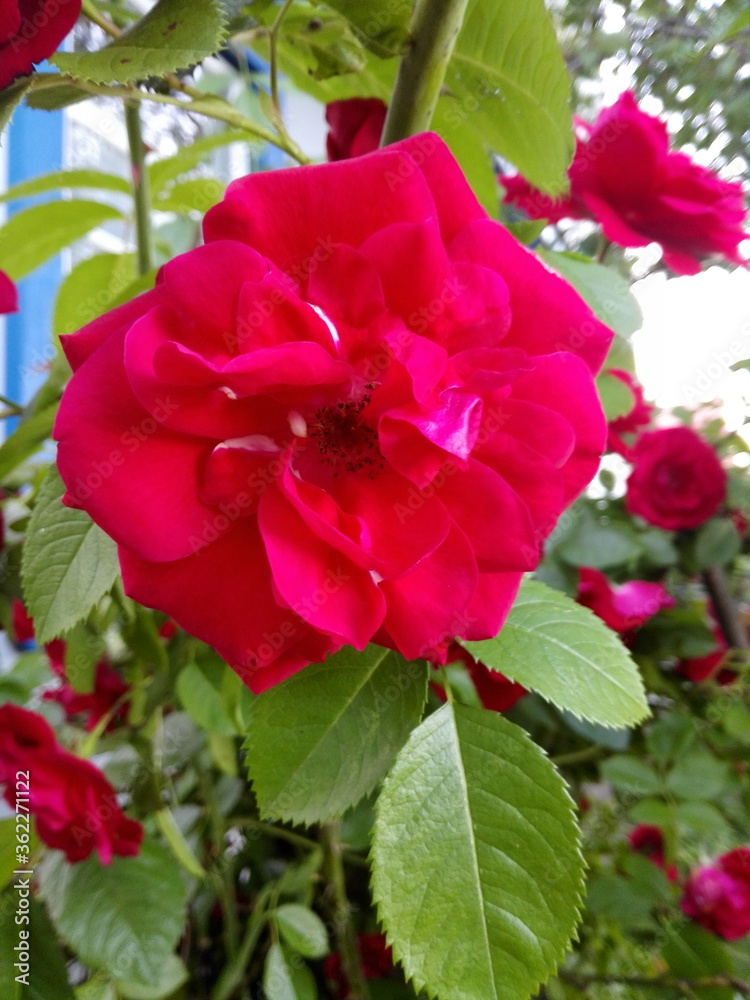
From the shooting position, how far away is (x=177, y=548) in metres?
0.25

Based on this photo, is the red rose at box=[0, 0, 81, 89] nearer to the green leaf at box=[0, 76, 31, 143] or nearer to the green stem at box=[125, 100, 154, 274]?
the green leaf at box=[0, 76, 31, 143]

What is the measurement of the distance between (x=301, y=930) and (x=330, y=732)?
29 centimetres

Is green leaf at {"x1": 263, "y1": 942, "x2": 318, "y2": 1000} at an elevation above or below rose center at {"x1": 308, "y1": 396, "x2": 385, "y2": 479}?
below

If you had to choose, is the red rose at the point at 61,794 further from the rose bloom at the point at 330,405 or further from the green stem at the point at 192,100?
the green stem at the point at 192,100

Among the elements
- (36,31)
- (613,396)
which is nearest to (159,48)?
(36,31)

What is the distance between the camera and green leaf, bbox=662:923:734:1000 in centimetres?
62

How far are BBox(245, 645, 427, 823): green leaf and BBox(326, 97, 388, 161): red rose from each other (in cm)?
27

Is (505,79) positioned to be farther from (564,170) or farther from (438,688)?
(438,688)

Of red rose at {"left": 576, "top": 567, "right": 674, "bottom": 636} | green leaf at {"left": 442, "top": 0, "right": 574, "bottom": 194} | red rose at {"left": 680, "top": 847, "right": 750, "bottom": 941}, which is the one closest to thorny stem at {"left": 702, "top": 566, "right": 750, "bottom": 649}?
red rose at {"left": 576, "top": 567, "right": 674, "bottom": 636}

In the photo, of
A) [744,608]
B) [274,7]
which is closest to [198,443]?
[274,7]

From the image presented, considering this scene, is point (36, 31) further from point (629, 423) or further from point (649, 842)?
point (649, 842)

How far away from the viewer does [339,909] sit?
0.59 m

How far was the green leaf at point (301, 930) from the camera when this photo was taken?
0.49 metres

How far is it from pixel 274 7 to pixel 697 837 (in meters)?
0.97
